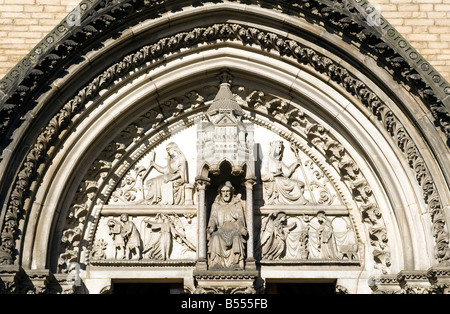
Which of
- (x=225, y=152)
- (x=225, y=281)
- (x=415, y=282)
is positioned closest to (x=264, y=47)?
(x=225, y=152)

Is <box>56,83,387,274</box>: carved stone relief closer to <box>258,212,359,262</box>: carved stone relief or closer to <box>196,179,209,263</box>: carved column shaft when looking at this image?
<box>258,212,359,262</box>: carved stone relief

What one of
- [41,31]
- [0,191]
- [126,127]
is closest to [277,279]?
[126,127]

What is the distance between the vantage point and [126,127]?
48.8ft

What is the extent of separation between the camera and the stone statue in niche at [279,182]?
1477cm

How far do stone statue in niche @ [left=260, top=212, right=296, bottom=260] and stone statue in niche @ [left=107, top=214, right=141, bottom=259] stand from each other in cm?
182

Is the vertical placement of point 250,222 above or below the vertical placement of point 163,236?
above

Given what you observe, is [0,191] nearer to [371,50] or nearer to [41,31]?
[41,31]

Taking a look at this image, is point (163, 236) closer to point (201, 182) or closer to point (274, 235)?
point (201, 182)

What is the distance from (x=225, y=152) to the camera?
1439cm

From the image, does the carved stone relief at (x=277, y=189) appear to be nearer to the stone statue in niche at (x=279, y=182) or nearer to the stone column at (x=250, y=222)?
the stone statue in niche at (x=279, y=182)

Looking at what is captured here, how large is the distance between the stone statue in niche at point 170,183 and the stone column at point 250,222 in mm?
1035

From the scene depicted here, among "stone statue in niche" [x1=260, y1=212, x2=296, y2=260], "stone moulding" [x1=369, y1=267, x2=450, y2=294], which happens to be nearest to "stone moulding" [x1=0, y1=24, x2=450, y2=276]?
"stone moulding" [x1=369, y1=267, x2=450, y2=294]

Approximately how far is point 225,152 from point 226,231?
114 cm

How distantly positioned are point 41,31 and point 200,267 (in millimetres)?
4181
